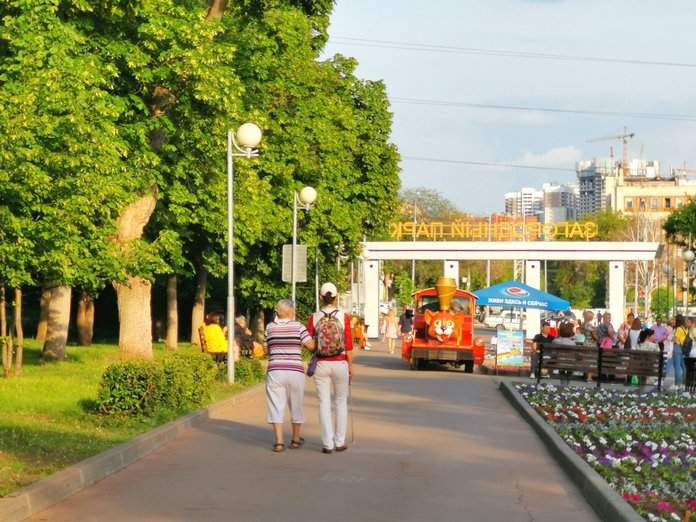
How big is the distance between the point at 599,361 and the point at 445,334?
9924 mm

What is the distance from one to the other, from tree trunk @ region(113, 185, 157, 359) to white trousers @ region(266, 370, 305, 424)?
1546 centimetres

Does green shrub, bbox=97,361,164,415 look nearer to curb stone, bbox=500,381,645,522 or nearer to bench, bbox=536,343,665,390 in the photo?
curb stone, bbox=500,381,645,522

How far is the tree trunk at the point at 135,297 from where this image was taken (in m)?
31.2

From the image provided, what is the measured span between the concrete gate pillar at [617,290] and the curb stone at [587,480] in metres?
58.5

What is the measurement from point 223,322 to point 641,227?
10112 cm

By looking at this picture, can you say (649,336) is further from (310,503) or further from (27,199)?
(310,503)

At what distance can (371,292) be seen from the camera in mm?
77500

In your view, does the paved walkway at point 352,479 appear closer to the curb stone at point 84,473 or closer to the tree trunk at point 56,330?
the curb stone at point 84,473

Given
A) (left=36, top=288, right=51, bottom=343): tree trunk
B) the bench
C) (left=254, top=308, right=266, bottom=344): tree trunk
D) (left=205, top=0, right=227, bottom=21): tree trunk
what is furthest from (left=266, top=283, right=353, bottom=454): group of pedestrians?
(left=254, top=308, right=266, bottom=344): tree trunk

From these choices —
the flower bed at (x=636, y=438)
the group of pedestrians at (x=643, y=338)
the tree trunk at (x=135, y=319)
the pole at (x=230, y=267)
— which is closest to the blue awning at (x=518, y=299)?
the group of pedestrians at (x=643, y=338)

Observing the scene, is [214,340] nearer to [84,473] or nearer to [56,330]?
[56,330]

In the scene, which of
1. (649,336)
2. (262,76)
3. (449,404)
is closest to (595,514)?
(449,404)

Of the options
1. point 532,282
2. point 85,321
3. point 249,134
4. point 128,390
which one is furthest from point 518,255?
point 128,390

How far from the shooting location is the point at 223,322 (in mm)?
51219
